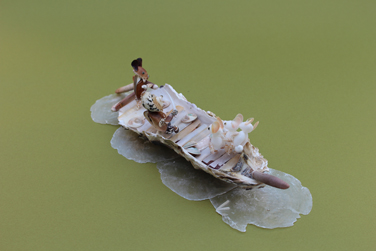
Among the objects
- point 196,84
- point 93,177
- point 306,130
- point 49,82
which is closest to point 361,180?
point 306,130

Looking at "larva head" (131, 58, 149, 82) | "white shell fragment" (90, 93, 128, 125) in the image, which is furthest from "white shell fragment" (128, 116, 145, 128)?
"larva head" (131, 58, 149, 82)

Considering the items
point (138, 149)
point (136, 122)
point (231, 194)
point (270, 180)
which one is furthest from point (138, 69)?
point (270, 180)

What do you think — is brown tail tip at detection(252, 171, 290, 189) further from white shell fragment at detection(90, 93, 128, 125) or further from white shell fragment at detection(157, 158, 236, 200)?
white shell fragment at detection(90, 93, 128, 125)

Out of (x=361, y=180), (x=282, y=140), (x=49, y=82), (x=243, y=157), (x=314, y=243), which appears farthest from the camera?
(x=49, y=82)

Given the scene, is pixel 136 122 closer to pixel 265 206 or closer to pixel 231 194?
pixel 231 194

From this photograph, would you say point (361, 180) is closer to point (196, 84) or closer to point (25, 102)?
point (196, 84)

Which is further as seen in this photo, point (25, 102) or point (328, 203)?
point (25, 102)

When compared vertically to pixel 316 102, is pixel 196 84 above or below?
above
